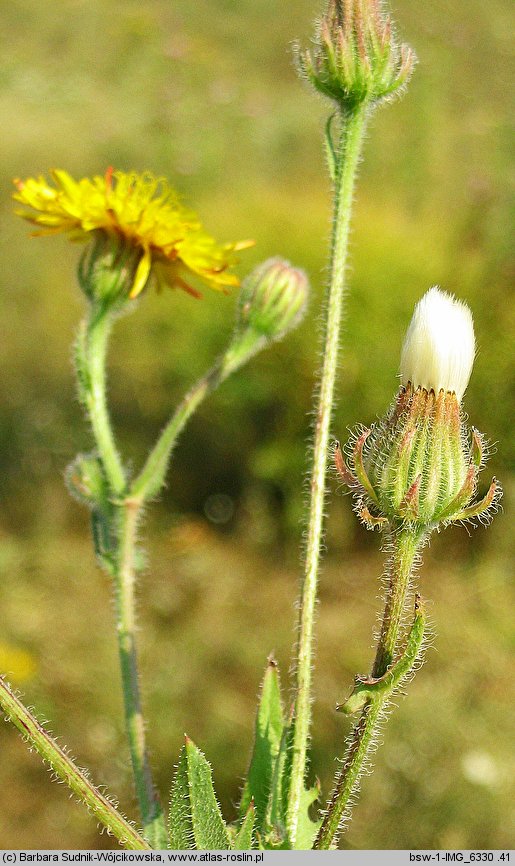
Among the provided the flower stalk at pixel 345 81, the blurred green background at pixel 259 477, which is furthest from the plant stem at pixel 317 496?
the blurred green background at pixel 259 477

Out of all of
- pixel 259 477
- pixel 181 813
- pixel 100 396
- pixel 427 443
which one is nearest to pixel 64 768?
pixel 181 813

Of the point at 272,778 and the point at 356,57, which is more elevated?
the point at 356,57

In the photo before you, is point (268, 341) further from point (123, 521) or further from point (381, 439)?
point (381, 439)

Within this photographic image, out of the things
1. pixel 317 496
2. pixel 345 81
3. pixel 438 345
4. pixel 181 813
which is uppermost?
pixel 345 81

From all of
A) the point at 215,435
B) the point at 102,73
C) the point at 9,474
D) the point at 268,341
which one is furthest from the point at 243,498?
the point at 102,73

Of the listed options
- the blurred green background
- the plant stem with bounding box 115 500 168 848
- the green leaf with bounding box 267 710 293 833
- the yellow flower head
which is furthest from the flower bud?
the blurred green background

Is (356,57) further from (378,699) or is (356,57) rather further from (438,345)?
(378,699)
